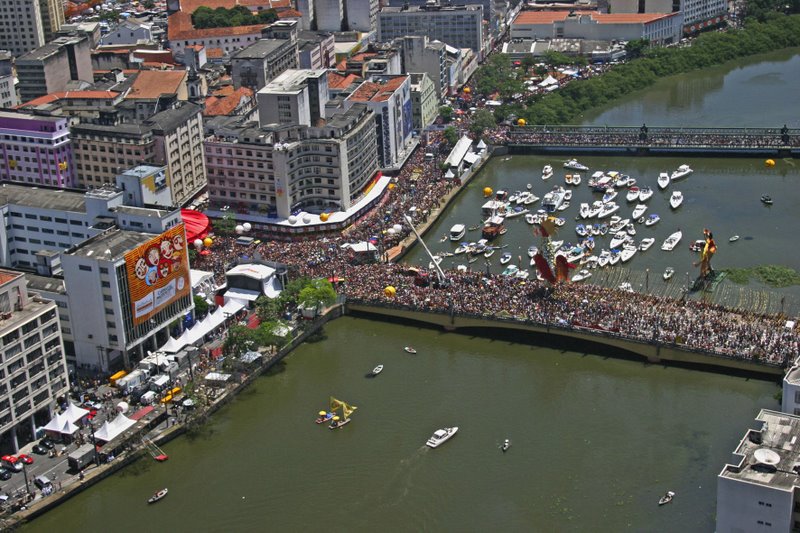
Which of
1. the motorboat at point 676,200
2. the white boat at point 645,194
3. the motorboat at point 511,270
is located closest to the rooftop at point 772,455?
the motorboat at point 511,270

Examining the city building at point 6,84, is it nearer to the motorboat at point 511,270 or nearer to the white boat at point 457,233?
the white boat at point 457,233

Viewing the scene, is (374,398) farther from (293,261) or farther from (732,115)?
(732,115)

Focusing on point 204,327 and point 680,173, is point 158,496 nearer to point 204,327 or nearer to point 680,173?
point 204,327

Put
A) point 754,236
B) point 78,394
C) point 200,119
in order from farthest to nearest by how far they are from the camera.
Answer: point 200,119 → point 754,236 → point 78,394

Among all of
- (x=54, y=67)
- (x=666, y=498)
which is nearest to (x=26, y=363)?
(x=666, y=498)

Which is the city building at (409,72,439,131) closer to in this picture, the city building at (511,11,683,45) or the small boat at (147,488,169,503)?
the city building at (511,11,683,45)

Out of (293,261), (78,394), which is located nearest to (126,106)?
(293,261)
